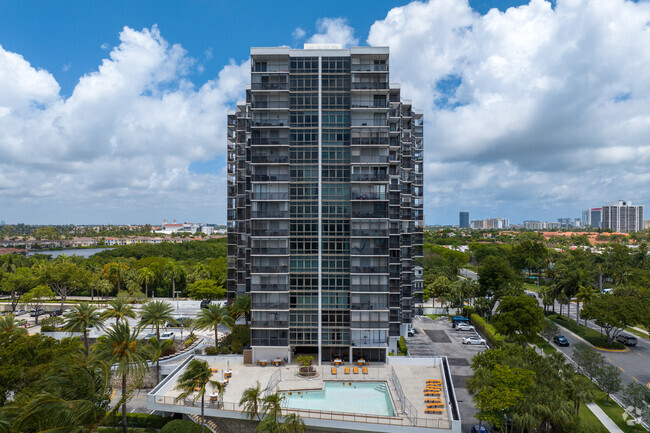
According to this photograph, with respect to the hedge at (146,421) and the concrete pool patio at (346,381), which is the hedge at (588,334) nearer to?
the concrete pool patio at (346,381)

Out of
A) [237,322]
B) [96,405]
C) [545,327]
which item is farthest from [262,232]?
[545,327]

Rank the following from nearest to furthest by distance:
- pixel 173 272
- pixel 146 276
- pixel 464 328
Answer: pixel 464 328
pixel 173 272
pixel 146 276

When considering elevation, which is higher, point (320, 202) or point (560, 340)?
point (320, 202)

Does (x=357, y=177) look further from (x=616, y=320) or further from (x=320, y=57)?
(x=616, y=320)

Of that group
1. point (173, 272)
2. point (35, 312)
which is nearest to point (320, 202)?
point (173, 272)

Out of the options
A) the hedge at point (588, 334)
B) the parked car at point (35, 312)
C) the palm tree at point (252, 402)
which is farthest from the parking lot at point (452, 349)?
the parked car at point (35, 312)

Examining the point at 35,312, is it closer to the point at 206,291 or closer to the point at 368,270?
the point at 206,291
